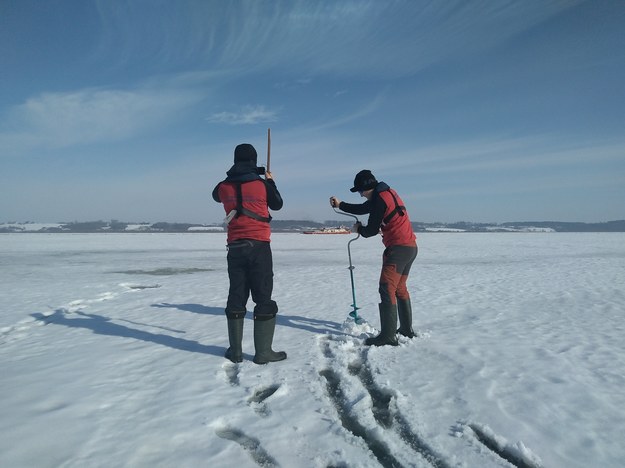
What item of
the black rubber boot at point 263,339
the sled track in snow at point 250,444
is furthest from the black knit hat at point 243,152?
the sled track in snow at point 250,444

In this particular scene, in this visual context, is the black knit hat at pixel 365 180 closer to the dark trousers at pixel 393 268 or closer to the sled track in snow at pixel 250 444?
the dark trousers at pixel 393 268

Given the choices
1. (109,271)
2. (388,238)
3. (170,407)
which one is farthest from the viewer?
(109,271)

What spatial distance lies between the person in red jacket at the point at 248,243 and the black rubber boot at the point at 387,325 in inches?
54.3

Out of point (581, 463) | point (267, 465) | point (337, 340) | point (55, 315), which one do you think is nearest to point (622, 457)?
point (581, 463)

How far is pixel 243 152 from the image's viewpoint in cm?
391

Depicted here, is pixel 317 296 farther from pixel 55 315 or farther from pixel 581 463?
pixel 581 463

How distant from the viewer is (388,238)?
459 centimetres

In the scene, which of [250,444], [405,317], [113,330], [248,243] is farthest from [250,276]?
[113,330]

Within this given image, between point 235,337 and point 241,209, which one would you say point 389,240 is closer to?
point 241,209

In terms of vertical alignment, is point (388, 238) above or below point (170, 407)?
above

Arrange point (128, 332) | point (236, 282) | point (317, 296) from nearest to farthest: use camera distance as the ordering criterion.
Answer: point (236, 282) < point (128, 332) < point (317, 296)

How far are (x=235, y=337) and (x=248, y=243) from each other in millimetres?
1037

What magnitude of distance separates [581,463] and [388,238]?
2.78 metres

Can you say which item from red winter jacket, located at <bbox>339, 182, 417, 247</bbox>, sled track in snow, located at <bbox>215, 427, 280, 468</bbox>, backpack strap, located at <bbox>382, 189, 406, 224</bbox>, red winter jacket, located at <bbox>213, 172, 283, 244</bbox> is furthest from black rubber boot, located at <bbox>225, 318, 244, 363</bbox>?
backpack strap, located at <bbox>382, 189, 406, 224</bbox>
